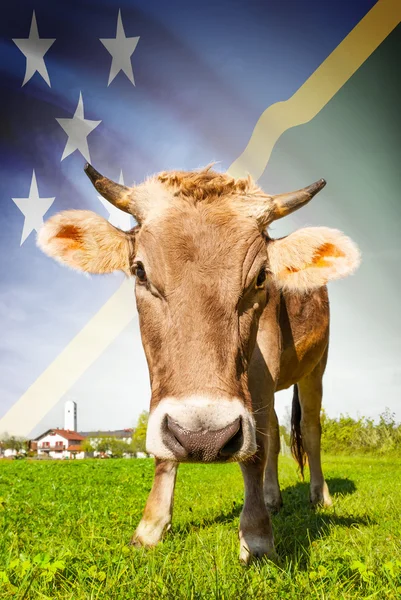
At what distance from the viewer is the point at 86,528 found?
209 inches

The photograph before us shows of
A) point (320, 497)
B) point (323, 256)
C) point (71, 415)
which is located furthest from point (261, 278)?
point (71, 415)

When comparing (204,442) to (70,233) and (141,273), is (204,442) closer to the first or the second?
(141,273)

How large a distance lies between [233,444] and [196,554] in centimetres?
147

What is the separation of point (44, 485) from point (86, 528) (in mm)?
5738

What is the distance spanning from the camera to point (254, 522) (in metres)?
4.26

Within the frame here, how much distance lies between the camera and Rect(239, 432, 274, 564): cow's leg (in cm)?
416

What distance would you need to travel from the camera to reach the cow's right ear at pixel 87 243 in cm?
480

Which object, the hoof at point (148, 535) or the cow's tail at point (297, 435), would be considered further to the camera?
the cow's tail at point (297, 435)

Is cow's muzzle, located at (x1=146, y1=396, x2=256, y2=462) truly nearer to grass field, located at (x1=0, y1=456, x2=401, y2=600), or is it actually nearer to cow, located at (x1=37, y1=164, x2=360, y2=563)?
cow, located at (x1=37, y1=164, x2=360, y2=563)

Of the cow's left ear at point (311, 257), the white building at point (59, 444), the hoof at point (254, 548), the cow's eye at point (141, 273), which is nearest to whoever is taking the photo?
the hoof at point (254, 548)

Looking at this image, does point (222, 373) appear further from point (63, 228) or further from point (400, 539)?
point (400, 539)

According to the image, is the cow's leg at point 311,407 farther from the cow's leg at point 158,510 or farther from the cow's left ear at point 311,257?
the cow's leg at point 158,510

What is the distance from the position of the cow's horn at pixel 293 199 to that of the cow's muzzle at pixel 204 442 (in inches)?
86.0

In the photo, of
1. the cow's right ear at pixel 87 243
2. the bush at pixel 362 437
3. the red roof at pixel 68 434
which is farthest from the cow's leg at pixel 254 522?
the red roof at pixel 68 434
